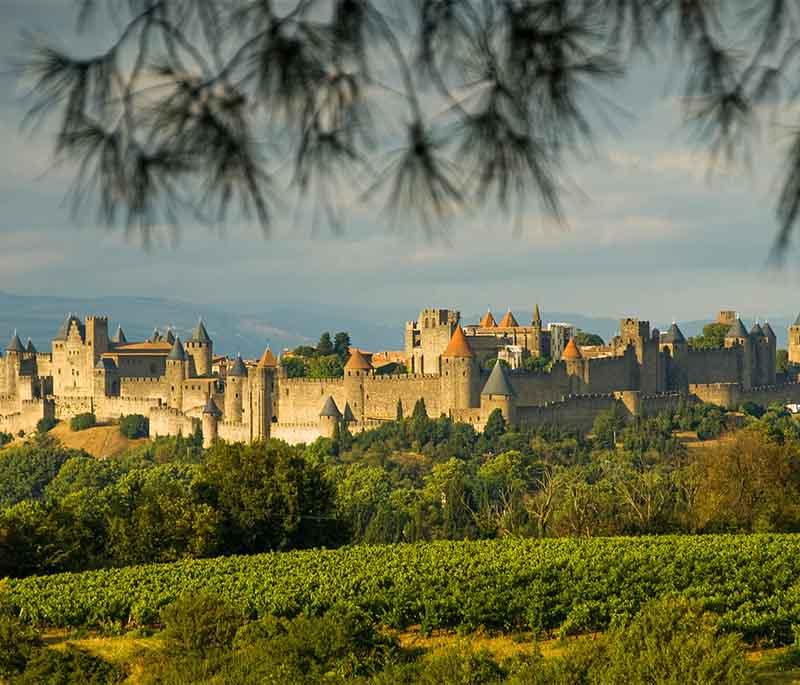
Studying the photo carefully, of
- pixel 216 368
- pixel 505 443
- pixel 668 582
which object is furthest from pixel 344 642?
pixel 216 368

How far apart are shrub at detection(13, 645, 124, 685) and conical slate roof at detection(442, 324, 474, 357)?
40.1 metres

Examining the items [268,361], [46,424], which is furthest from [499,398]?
[46,424]

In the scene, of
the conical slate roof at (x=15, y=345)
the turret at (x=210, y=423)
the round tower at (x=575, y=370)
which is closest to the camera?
the round tower at (x=575, y=370)

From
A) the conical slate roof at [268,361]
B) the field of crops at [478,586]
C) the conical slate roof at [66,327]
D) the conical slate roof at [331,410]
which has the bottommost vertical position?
the field of crops at [478,586]

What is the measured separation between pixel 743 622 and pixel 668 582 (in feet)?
10.5

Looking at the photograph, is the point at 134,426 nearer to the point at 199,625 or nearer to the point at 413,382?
the point at 413,382

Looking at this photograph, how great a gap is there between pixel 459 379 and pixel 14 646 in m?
40.0

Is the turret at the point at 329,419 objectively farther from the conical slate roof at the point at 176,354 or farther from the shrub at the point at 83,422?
the shrub at the point at 83,422

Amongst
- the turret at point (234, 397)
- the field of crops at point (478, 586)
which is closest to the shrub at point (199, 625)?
the field of crops at point (478, 586)

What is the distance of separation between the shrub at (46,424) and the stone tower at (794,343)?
37601 millimetres

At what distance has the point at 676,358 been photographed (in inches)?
2537

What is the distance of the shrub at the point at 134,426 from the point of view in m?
65.1

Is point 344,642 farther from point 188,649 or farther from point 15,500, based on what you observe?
point 15,500

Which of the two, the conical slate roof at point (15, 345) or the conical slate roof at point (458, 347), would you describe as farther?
the conical slate roof at point (15, 345)
